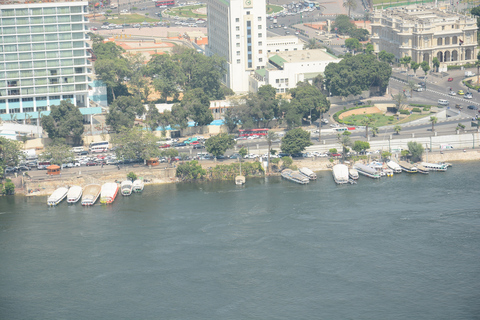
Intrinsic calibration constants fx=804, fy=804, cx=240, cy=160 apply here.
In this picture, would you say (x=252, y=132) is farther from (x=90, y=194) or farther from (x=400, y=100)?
(x=90, y=194)

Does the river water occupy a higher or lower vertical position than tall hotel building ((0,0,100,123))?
lower

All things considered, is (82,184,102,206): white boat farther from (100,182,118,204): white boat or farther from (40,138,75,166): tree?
(40,138,75,166): tree

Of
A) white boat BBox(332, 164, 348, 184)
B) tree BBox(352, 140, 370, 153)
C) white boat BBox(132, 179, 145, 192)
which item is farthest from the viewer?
tree BBox(352, 140, 370, 153)

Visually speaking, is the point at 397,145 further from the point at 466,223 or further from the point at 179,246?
the point at 179,246

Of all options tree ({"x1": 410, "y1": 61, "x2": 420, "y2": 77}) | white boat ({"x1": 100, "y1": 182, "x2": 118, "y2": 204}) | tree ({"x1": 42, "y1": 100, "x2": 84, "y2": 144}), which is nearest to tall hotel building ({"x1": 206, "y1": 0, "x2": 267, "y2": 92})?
tree ({"x1": 410, "y1": 61, "x2": 420, "y2": 77})

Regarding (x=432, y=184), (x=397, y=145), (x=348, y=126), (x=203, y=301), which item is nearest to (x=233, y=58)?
(x=348, y=126)

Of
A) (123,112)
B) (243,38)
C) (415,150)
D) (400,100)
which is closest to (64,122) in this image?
(123,112)

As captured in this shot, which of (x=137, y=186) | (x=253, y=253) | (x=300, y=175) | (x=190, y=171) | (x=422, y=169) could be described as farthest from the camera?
(x=422, y=169)

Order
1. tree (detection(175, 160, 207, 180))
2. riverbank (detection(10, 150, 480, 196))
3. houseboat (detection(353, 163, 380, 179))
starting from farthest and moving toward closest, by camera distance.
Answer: tree (detection(175, 160, 207, 180))
houseboat (detection(353, 163, 380, 179))
riverbank (detection(10, 150, 480, 196))
